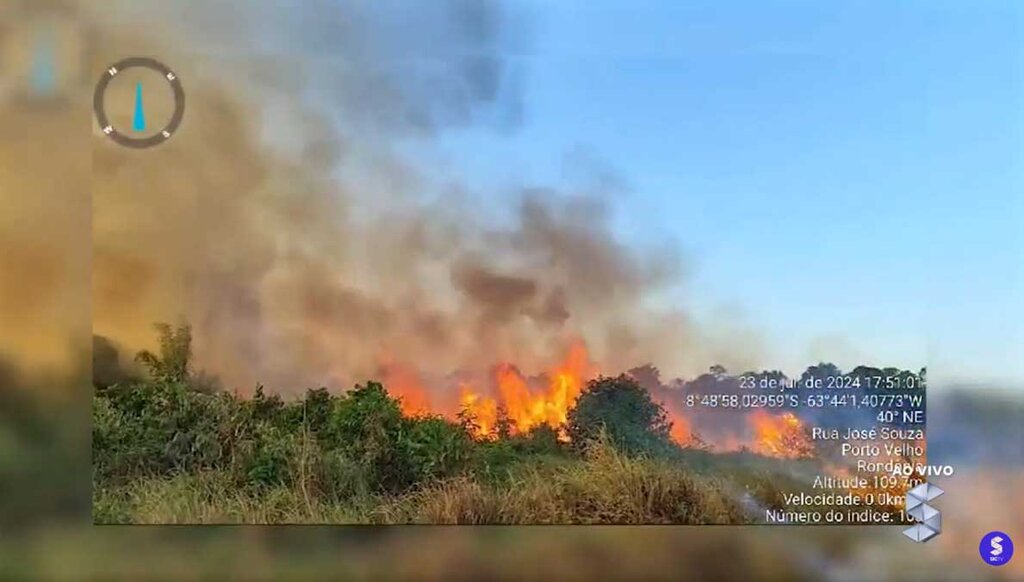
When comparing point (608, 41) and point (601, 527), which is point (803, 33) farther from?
point (601, 527)

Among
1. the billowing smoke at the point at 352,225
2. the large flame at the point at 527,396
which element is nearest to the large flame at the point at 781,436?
the billowing smoke at the point at 352,225

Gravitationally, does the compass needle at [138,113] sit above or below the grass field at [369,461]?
above

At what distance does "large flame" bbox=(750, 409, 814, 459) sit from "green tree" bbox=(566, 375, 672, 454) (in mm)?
237

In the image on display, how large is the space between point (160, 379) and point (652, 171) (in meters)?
1.40

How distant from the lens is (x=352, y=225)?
2125 millimetres

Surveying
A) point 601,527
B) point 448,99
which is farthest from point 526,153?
point 601,527

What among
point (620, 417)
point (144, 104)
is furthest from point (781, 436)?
point (144, 104)

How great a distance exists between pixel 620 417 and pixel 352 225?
0.87m

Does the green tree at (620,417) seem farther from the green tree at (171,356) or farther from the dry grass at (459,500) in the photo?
the green tree at (171,356)

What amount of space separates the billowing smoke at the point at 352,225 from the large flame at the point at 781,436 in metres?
0.16

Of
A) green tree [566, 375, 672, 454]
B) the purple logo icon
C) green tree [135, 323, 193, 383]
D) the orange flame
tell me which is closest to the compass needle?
green tree [135, 323, 193, 383]

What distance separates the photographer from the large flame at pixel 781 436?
2131 millimetres

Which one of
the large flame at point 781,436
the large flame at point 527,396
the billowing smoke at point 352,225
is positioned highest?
the billowing smoke at point 352,225

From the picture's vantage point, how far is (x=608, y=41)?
2.16 meters
